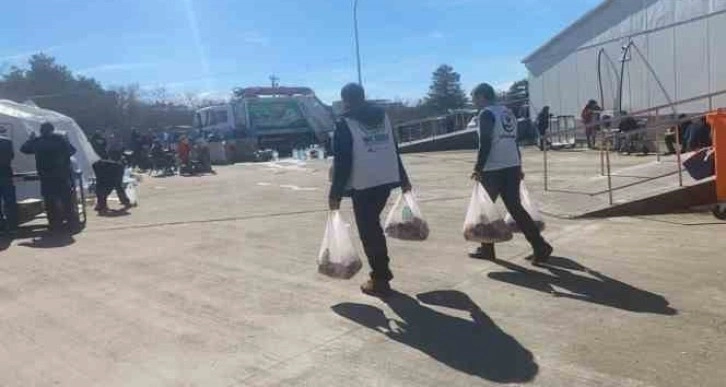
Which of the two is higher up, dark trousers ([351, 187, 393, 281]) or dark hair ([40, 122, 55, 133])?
dark hair ([40, 122, 55, 133])

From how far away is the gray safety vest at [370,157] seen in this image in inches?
222

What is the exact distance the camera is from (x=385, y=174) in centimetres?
571

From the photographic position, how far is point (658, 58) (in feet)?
73.8

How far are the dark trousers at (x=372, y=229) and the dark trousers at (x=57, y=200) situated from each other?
627 centimetres

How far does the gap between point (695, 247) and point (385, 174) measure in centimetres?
308

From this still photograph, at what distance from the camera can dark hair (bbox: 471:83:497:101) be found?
6.51 meters

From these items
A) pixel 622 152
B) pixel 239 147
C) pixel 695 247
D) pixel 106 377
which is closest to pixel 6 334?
pixel 106 377

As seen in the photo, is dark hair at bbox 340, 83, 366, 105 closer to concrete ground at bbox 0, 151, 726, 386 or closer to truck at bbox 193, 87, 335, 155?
concrete ground at bbox 0, 151, 726, 386

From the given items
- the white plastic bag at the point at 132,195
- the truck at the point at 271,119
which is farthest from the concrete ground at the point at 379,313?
the truck at the point at 271,119

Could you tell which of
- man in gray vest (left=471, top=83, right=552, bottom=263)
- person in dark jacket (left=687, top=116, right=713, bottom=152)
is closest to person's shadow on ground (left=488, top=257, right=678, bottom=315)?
man in gray vest (left=471, top=83, right=552, bottom=263)

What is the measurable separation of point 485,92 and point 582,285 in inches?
75.9

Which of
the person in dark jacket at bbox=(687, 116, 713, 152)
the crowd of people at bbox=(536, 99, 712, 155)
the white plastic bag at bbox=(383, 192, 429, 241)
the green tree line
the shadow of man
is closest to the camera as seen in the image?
the white plastic bag at bbox=(383, 192, 429, 241)

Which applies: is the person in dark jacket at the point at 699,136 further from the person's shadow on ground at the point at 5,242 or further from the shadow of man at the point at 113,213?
the person's shadow on ground at the point at 5,242

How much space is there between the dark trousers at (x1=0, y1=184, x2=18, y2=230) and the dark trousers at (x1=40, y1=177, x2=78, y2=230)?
1.46 ft
